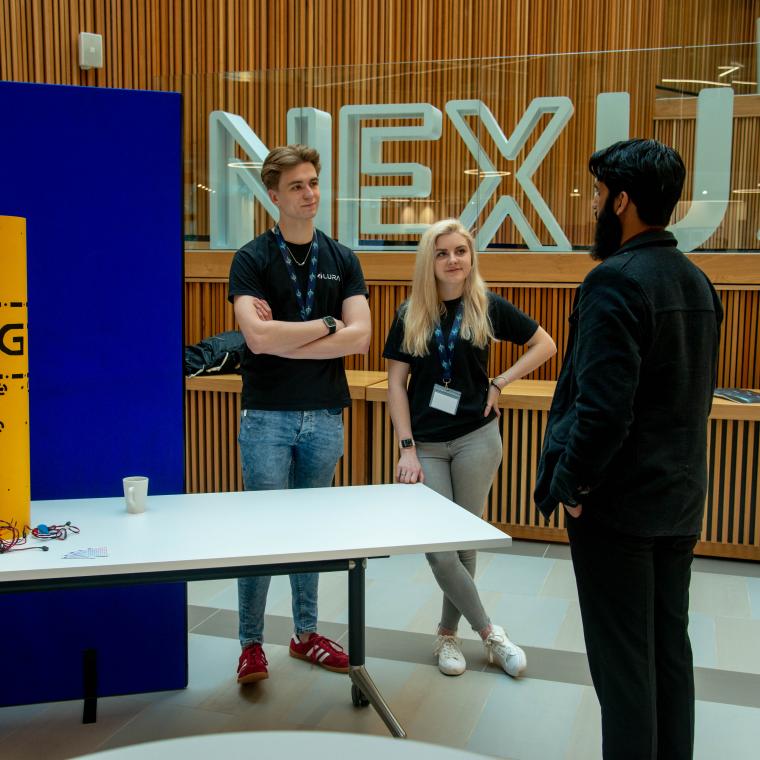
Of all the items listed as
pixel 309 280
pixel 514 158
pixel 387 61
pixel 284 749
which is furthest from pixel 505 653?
pixel 387 61

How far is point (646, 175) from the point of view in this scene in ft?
6.26

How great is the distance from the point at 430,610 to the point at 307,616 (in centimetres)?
76

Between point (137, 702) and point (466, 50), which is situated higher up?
point (466, 50)

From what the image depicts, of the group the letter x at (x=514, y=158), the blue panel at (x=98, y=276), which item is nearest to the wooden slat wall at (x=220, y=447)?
the letter x at (x=514, y=158)

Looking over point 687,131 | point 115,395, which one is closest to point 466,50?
point 687,131

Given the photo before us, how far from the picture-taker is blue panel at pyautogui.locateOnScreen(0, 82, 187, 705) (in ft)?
8.73

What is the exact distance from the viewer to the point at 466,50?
18.4 feet

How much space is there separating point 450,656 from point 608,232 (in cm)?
182

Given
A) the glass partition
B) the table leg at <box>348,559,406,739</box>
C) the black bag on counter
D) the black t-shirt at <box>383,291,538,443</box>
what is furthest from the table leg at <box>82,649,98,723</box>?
the glass partition

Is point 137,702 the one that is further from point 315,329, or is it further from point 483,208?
point 483,208

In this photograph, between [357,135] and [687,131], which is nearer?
[687,131]

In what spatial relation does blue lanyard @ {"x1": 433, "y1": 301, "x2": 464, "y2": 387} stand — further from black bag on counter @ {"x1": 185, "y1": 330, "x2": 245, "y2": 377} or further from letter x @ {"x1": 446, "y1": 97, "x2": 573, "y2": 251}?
black bag on counter @ {"x1": 185, "y1": 330, "x2": 245, "y2": 377}

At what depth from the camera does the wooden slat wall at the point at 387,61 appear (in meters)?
5.00

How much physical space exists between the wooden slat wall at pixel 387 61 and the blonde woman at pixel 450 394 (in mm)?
2137
